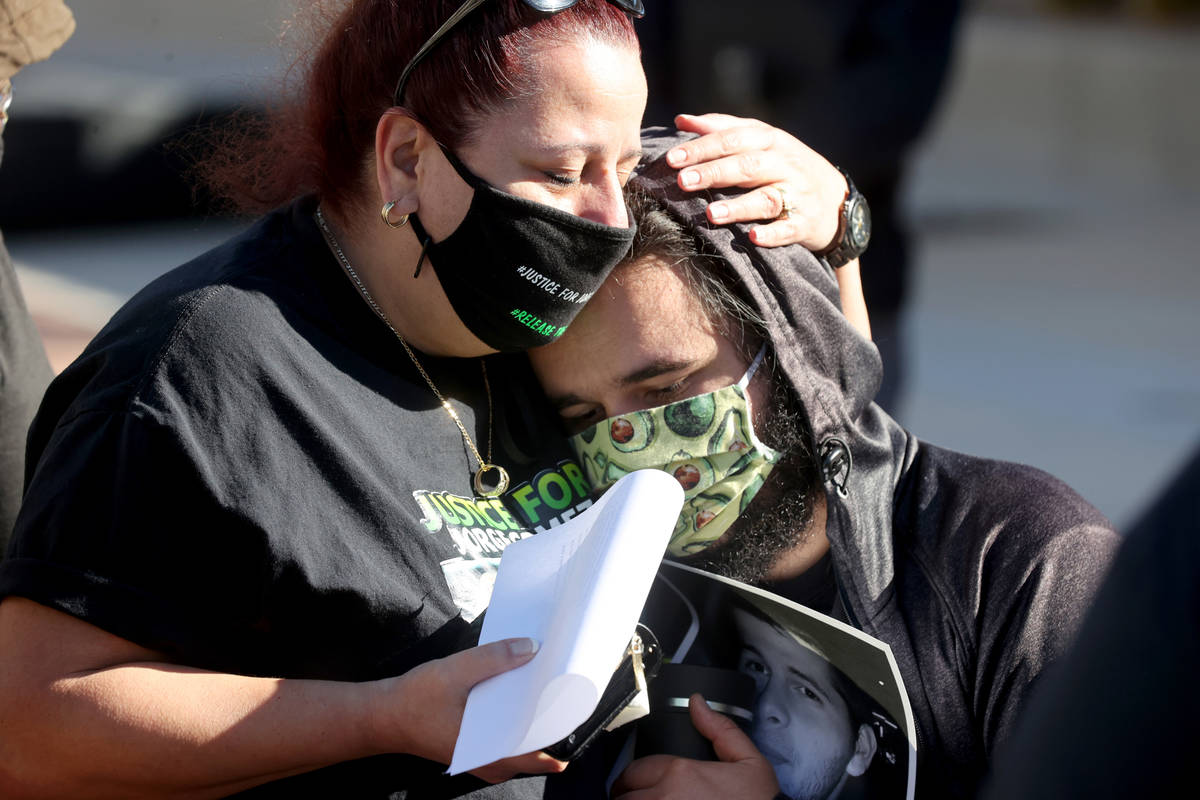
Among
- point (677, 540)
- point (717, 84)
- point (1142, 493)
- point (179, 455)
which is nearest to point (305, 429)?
point (179, 455)

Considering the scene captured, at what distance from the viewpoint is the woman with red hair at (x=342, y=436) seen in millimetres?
1562

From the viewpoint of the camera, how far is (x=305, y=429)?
5.58 ft

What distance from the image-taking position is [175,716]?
157 centimetres

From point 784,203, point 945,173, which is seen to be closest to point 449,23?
point 784,203

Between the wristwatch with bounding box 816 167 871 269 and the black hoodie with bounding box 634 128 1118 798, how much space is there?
0.19 ft

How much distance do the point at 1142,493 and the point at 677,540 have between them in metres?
3.56

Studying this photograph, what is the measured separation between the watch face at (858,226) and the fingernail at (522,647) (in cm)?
104

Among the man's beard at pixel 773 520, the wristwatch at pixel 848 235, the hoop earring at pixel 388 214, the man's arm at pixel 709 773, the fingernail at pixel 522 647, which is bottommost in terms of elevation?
the man's arm at pixel 709 773

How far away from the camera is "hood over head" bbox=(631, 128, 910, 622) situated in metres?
2.03

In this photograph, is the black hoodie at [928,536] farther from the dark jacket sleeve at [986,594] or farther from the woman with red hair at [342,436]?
the woman with red hair at [342,436]

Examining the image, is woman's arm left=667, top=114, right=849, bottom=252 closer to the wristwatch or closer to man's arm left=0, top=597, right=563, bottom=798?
the wristwatch

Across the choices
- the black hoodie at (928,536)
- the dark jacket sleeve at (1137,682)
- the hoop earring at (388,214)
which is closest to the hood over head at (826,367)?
the black hoodie at (928,536)

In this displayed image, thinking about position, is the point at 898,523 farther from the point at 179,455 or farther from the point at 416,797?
the point at 179,455

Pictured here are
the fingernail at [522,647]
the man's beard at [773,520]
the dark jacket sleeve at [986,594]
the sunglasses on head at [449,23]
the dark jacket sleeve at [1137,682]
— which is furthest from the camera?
the man's beard at [773,520]
